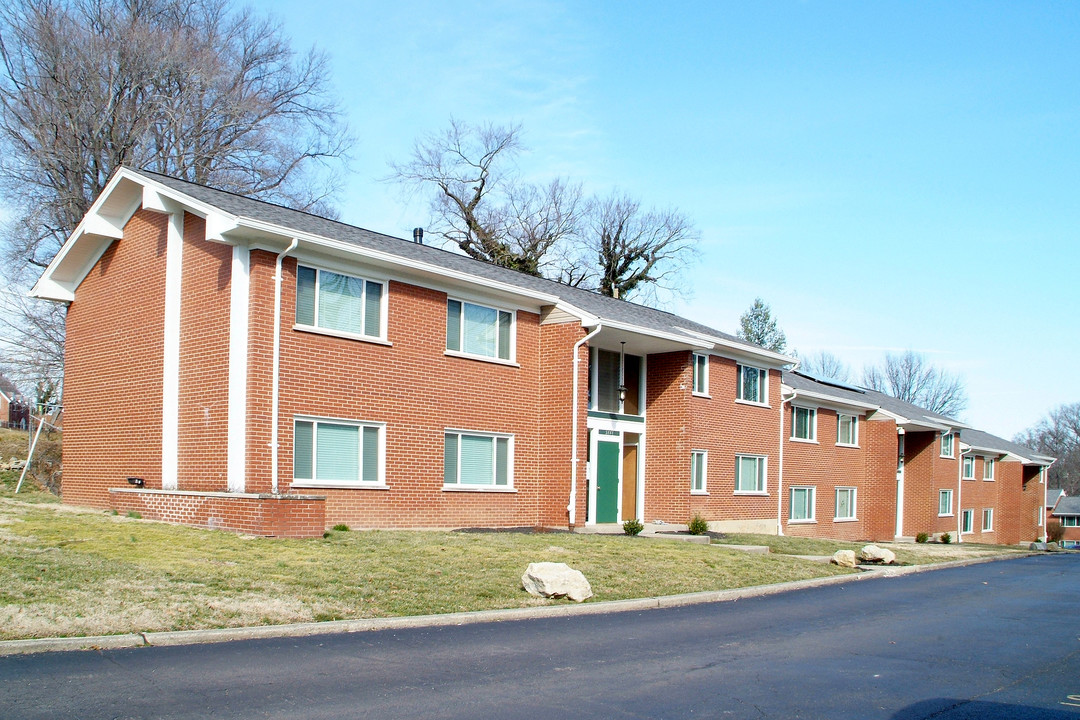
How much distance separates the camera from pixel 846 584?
1828 cm

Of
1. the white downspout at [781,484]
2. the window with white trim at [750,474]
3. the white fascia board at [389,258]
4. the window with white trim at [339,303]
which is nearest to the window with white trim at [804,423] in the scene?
the white downspout at [781,484]

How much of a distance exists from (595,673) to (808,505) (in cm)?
2819

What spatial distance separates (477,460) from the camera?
2180 cm

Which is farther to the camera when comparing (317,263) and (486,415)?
(486,415)

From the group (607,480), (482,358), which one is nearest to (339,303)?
(482,358)

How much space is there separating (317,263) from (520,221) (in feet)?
122

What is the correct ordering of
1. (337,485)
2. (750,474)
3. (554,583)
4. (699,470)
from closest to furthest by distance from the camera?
(554,583)
(337,485)
(699,470)
(750,474)

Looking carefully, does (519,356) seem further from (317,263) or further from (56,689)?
(56,689)

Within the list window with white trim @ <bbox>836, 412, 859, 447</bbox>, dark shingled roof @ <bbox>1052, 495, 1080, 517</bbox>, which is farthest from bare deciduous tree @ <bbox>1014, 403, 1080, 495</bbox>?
window with white trim @ <bbox>836, 412, 859, 447</bbox>

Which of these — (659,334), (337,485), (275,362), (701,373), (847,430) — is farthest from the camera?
(847,430)

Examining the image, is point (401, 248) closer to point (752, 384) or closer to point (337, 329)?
point (337, 329)

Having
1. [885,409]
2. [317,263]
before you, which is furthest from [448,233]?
[317,263]

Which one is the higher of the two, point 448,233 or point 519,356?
point 448,233

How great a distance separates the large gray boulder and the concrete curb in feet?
0.97
